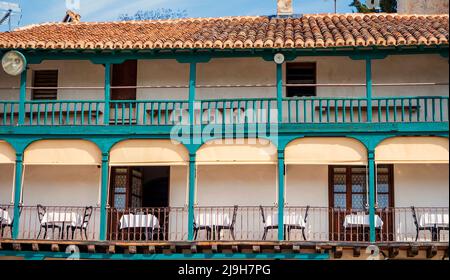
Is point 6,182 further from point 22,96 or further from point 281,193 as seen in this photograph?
point 281,193

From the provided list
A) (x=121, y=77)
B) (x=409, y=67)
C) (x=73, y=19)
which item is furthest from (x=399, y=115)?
(x=73, y=19)

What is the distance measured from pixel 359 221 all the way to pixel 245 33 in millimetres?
5362

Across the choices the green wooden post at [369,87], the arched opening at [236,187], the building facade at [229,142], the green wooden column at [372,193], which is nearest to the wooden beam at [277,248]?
the building facade at [229,142]

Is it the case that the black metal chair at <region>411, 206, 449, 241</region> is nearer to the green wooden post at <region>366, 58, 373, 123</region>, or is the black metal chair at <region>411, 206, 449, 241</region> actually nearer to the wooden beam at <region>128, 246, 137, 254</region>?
the green wooden post at <region>366, 58, 373, 123</region>

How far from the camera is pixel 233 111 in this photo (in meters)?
24.6

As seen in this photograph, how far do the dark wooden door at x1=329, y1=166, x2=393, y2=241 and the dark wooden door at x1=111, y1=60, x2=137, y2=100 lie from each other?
5.47 meters

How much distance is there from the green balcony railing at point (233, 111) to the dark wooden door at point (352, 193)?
4.13ft

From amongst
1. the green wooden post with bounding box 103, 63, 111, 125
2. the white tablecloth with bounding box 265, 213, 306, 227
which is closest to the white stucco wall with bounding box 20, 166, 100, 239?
the green wooden post with bounding box 103, 63, 111, 125

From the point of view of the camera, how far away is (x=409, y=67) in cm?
2503

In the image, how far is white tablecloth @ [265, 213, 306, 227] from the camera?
23.4m

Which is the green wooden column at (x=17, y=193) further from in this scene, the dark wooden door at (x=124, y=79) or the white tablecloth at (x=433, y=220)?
the white tablecloth at (x=433, y=220)
